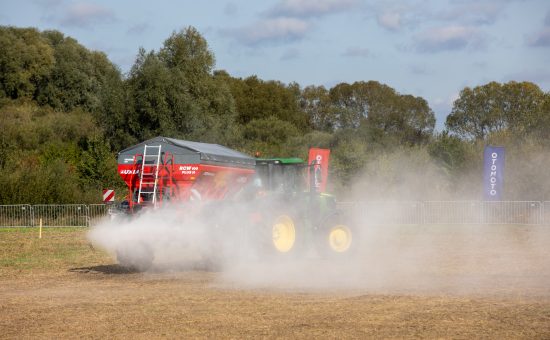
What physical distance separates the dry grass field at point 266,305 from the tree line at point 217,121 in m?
31.9

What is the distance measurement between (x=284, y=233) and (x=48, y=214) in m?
30.3

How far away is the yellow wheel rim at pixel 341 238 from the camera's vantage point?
22922mm

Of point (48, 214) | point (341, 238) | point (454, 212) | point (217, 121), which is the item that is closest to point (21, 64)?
point (217, 121)

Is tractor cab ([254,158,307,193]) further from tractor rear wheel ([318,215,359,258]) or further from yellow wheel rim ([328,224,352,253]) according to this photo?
yellow wheel rim ([328,224,352,253])

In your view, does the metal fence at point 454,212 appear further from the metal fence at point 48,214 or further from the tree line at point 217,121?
the metal fence at point 48,214

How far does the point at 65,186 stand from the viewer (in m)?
52.5

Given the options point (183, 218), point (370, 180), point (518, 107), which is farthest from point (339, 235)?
point (518, 107)

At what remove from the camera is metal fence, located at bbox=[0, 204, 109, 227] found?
4744cm

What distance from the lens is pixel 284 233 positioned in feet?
70.1

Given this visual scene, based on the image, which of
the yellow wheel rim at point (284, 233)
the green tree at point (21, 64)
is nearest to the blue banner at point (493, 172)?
the yellow wheel rim at point (284, 233)

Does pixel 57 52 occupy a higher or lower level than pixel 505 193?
higher

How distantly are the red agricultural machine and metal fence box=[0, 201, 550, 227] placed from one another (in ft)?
67.6

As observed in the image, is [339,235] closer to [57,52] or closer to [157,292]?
[157,292]

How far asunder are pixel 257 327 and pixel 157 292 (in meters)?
4.98
